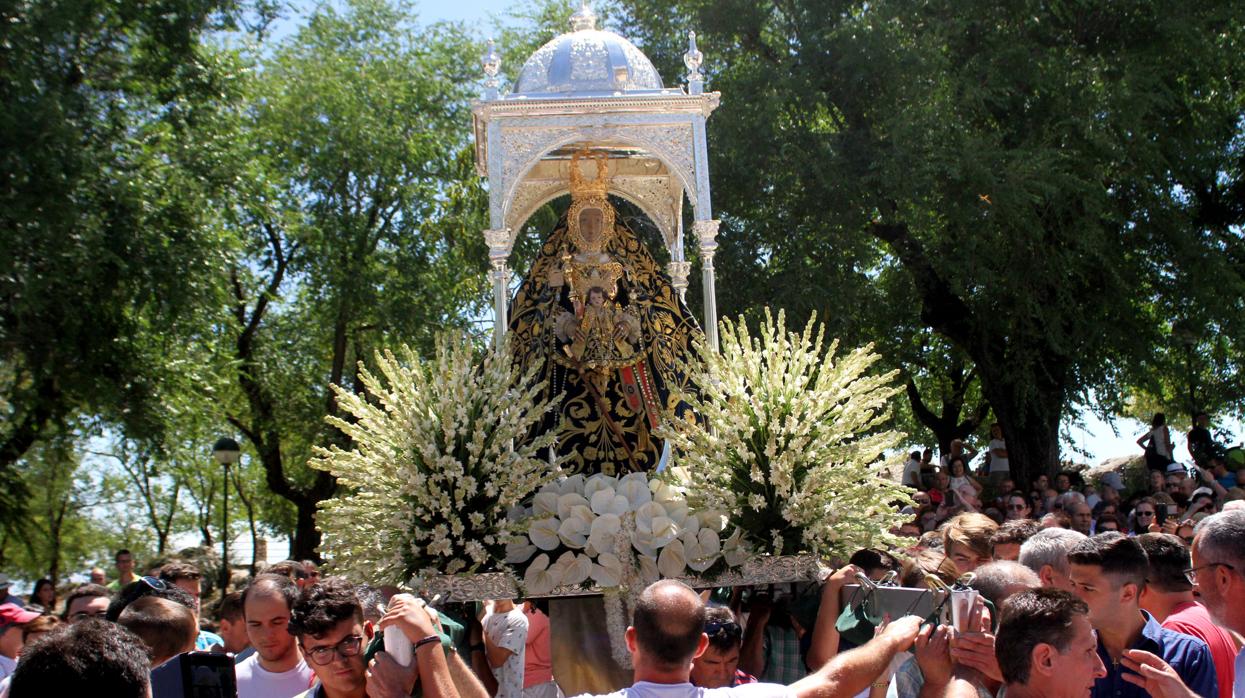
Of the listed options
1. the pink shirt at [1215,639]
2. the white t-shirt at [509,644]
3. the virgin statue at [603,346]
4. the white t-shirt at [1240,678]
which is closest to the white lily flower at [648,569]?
the white t-shirt at [509,644]

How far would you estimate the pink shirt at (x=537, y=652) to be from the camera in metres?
7.79

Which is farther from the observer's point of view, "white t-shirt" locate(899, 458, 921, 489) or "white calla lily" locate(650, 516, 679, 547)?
"white t-shirt" locate(899, 458, 921, 489)

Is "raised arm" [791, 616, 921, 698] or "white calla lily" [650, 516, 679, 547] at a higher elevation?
"white calla lily" [650, 516, 679, 547]

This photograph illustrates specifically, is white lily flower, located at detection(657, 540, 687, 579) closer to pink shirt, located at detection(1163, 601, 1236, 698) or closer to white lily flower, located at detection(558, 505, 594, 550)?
white lily flower, located at detection(558, 505, 594, 550)

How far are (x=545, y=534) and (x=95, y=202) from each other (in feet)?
35.7

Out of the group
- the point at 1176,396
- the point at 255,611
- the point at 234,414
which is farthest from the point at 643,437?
the point at 234,414

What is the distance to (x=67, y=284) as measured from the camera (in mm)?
15828

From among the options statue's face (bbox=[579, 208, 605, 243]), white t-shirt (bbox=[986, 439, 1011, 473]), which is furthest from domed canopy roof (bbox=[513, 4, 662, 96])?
white t-shirt (bbox=[986, 439, 1011, 473])

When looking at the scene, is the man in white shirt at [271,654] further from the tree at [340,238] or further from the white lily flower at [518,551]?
the tree at [340,238]

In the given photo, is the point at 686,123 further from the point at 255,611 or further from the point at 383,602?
the point at 255,611

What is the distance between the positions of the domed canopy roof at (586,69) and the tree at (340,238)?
13936 millimetres

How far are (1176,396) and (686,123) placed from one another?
50.8 feet

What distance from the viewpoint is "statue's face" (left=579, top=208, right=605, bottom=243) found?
926 centimetres

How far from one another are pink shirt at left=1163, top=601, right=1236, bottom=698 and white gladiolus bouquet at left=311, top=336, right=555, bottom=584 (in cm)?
320
